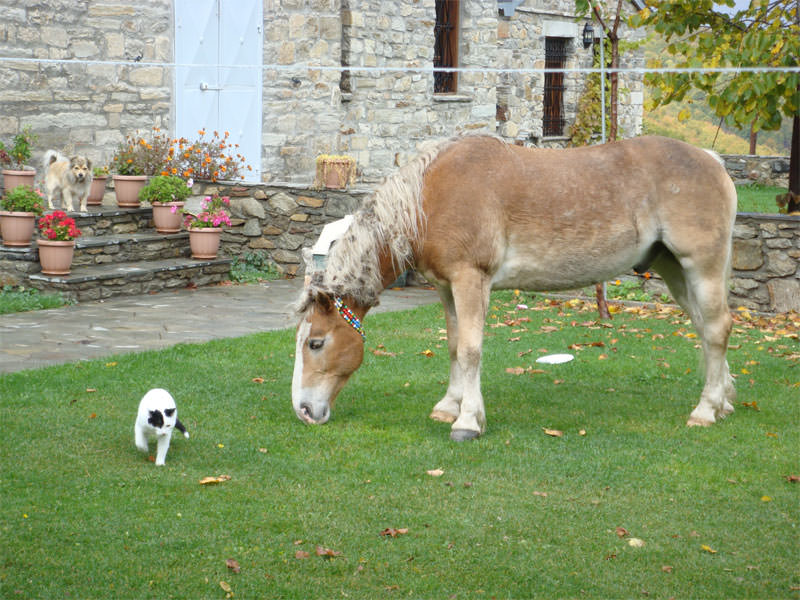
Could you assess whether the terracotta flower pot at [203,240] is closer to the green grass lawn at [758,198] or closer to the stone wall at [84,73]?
the stone wall at [84,73]

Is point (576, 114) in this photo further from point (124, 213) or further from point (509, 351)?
point (509, 351)

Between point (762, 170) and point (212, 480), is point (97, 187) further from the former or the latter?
point (762, 170)

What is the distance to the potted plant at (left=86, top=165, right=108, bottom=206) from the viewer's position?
12.2 meters

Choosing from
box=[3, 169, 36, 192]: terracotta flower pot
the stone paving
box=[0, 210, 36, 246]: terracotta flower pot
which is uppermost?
box=[3, 169, 36, 192]: terracotta flower pot

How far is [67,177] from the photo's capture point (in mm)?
11172

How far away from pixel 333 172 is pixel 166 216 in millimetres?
2094

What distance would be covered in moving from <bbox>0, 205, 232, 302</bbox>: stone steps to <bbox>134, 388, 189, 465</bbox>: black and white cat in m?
5.42

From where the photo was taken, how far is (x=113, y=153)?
1304cm

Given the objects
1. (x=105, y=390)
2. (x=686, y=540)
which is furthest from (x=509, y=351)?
(x=686, y=540)

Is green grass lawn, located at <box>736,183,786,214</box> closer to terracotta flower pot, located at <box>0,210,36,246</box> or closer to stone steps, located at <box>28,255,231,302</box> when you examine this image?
stone steps, located at <box>28,255,231,302</box>

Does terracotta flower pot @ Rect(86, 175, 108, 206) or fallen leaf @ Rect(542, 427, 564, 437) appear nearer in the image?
fallen leaf @ Rect(542, 427, 564, 437)

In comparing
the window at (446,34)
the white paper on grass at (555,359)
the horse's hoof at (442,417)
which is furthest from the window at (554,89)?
the horse's hoof at (442,417)

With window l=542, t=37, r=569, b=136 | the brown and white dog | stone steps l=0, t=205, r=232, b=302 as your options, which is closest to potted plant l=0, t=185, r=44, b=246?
stone steps l=0, t=205, r=232, b=302

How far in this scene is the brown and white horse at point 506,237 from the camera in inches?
233
